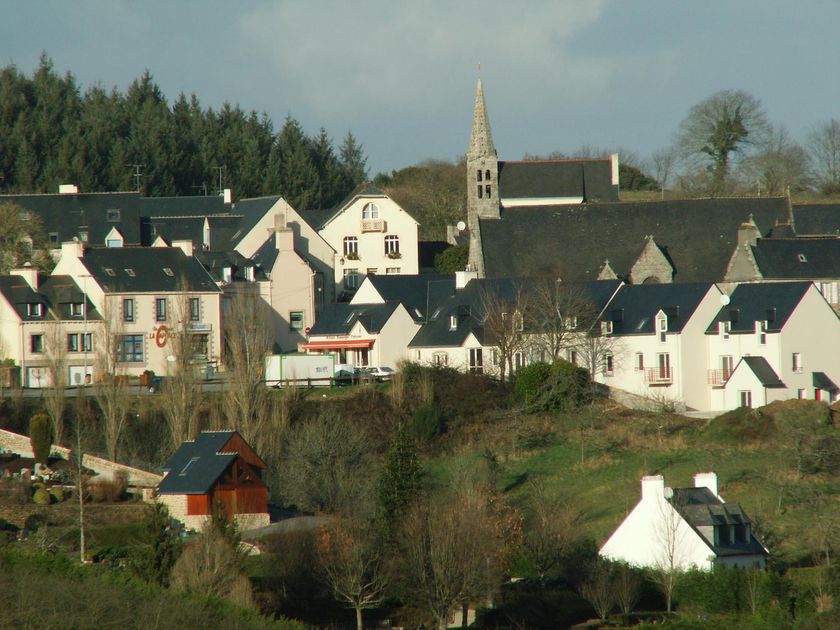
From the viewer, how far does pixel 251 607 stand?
30.8m

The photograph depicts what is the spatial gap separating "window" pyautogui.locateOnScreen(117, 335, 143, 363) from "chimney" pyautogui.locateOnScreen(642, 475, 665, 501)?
27217 mm

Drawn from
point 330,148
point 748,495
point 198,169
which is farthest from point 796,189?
point 748,495

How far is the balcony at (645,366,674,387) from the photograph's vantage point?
2135 inches

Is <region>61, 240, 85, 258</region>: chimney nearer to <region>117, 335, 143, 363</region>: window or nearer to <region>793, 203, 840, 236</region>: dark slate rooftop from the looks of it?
<region>117, 335, 143, 363</region>: window

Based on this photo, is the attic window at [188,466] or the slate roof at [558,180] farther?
the slate roof at [558,180]

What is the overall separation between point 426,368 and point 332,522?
57.9ft

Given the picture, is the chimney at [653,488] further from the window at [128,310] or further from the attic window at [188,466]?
the window at [128,310]

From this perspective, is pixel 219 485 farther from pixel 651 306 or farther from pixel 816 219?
pixel 816 219

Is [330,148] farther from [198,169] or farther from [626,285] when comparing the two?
[626,285]

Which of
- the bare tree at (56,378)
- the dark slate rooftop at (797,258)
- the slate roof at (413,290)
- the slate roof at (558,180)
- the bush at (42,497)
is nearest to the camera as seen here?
the bush at (42,497)

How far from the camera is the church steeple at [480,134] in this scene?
72.0 metres

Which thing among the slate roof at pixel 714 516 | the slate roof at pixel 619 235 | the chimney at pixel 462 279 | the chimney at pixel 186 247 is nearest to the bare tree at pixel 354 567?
the slate roof at pixel 714 516

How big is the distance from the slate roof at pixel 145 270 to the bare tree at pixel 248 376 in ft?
8.39

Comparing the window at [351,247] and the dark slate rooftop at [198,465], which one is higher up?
the window at [351,247]
